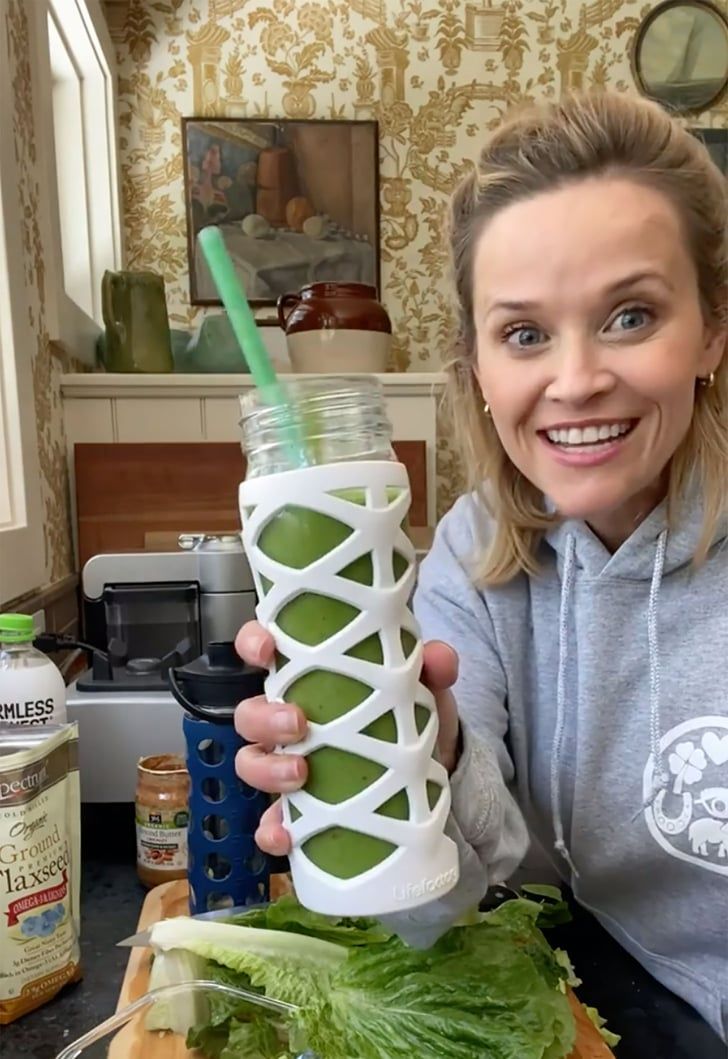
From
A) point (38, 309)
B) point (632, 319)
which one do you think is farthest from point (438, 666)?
point (38, 309)

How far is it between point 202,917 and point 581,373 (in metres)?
0.52

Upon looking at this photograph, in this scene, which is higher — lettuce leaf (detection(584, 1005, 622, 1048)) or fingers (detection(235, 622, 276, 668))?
fingers (detection(235, 622, 276, 668))

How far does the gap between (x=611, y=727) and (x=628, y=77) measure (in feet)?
6.11

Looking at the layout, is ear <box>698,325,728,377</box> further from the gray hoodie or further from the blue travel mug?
the blue travel mug

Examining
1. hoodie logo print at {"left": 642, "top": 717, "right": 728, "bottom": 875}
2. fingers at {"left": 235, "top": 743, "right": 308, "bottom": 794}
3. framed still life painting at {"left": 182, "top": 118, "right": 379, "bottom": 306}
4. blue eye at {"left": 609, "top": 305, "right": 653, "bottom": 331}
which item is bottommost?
hoodie logo print at {"left": 642, "top": 717, "right": 728, "bottom": 875}

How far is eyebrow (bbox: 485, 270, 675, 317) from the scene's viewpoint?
69cm

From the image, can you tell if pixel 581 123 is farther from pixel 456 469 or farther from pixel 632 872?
pixel 456 469

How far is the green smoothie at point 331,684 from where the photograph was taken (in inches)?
17.9

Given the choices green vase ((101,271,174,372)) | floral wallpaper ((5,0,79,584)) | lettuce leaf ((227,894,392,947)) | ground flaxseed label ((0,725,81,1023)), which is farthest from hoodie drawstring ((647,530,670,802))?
green vase ((101,271,174,372))

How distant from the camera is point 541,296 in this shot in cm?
70

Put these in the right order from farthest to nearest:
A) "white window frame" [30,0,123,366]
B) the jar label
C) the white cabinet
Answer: "white window frame" [30,0,123,366] < the white cabinet < the jar label

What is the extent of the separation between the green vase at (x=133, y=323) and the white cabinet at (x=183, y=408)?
0.26ft

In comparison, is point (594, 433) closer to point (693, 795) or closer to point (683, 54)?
point (693, 795)

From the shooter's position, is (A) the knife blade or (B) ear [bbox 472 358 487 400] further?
(B) ear [bbox 472 358 487 400]
